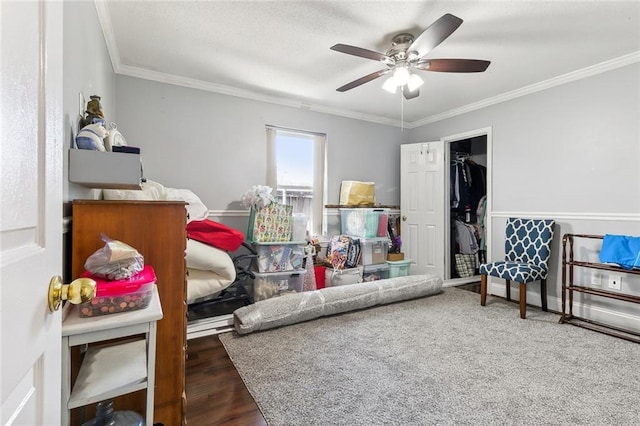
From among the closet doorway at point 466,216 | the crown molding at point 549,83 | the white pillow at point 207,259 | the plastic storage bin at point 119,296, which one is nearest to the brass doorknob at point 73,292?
the plastic storage bin at point 119,296

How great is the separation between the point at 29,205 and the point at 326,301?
2552 mm

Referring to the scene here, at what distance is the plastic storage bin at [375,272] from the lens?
3.80 meters

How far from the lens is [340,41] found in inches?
96.8

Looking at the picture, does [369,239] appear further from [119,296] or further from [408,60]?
[119,296]

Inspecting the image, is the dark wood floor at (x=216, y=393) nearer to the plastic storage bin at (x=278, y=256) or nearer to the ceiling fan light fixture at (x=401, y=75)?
the plastic storage bin at (x=278, y=256)

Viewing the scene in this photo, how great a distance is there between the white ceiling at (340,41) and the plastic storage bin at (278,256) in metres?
1.79

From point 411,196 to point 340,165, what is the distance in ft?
3.96

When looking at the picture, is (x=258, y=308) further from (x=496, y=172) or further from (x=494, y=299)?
(x=496, y=172)

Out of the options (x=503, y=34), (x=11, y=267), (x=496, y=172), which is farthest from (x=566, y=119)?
(x=11, y=267)

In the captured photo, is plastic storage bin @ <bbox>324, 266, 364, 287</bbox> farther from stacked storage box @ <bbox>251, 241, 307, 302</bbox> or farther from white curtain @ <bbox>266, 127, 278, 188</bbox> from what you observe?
white curtain @ <bbox>266, 127, 278, 188</bbox>

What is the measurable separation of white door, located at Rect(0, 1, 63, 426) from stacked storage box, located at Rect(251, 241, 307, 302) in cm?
250

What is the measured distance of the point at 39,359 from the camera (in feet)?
1.75

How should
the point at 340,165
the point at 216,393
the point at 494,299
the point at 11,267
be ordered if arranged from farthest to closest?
1. the point at 340,165
2. the point at 494,299
3. the point at 216,393
4. the point at 11,267

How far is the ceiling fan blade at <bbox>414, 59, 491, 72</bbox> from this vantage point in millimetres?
2215
